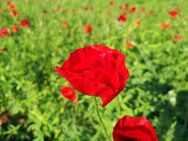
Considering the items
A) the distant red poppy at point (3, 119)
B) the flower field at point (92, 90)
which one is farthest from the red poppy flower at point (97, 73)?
the distant red poppy at point (3, 119)

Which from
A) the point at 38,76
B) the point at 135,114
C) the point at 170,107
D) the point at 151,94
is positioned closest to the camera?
the point at 135,114

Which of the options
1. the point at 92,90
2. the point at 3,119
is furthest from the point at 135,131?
the point at 3,119

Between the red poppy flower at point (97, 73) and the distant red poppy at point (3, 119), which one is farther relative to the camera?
the distant red poppy at point (3, 119)

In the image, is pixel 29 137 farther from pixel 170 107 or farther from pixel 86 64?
pixel 86 64

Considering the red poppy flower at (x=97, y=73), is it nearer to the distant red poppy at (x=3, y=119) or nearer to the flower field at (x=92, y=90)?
the flower field at (x=92, y=90)

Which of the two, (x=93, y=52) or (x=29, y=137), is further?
(x=29, y=137)

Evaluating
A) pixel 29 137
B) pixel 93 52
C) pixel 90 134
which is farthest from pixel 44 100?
pixel 93 52

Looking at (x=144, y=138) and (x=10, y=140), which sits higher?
(x=144, y=138)

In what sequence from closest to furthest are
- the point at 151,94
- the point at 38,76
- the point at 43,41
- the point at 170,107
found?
the point at 170,107
the point at 151,94
the point at 38,76
the point at 43,41
